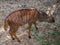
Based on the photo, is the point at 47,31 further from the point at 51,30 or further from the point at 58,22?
the point at 58,22

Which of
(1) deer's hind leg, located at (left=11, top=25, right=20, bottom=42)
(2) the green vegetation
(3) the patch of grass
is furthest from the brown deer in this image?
(2) the green vegetation

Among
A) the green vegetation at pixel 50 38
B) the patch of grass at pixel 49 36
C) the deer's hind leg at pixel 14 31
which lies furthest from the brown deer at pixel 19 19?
the green vegetation at pixel 50 38

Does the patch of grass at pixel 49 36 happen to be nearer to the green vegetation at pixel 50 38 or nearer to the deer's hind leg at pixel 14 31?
the green vegetation at pixel 50 38

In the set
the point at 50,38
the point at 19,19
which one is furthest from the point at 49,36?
the point at 19,19

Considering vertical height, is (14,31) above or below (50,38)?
above

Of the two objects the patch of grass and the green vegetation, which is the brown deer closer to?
the patch of grass

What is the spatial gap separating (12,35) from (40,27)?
1.04 metres

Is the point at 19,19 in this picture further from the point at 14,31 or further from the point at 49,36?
the point at 49,36

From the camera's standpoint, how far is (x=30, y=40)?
6391mm

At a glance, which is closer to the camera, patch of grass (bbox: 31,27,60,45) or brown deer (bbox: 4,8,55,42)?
patch of grass (bbox: 31,27,60,45)

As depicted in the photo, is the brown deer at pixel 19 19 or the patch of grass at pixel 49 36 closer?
the patch of grass at pixel 49 36

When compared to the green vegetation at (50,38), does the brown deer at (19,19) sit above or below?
above

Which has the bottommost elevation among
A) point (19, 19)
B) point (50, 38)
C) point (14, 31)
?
point (50, 38)

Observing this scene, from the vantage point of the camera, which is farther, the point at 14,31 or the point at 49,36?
the point at 49,36
